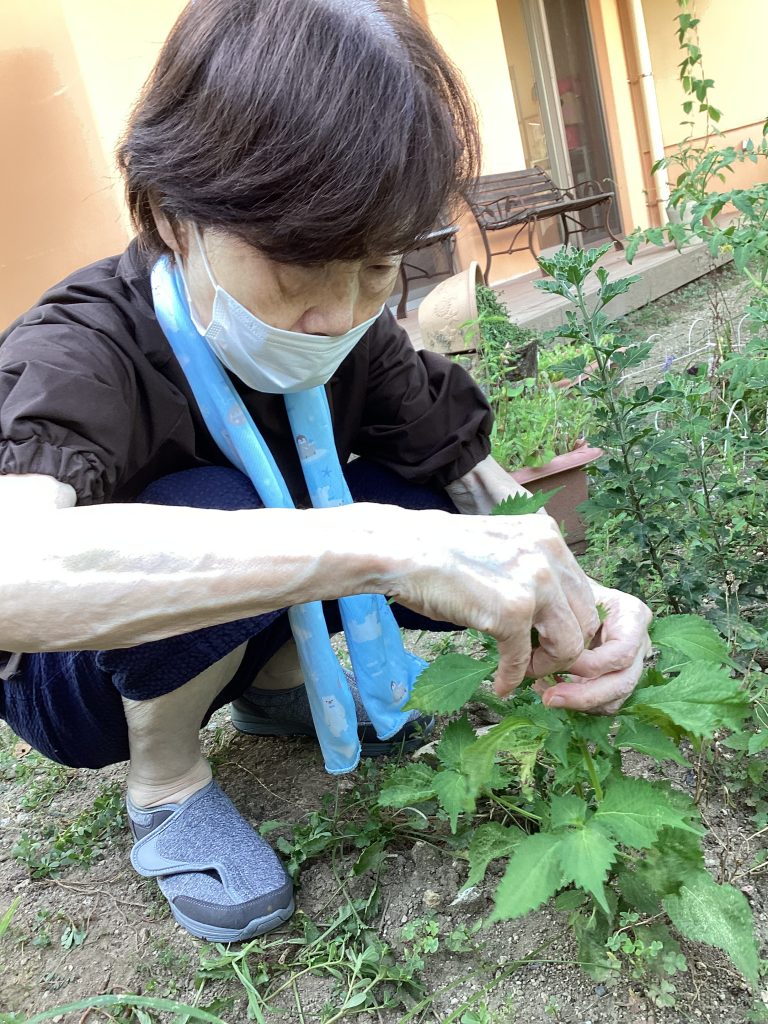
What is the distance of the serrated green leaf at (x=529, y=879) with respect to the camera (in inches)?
40.0

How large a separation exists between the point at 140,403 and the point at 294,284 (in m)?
0.37

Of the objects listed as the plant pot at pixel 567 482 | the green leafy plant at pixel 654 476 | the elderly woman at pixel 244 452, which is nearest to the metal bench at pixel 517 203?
the plant pot at pixel 567 482

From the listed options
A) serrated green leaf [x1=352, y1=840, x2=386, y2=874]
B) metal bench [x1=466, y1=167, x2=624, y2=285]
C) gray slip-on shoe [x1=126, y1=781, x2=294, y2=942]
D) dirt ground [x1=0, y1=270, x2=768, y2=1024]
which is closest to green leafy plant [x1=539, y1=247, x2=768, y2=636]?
dirt ground [x1=0, y1=270, x2=768, y2=1024]

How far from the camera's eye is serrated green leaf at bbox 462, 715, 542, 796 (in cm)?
112

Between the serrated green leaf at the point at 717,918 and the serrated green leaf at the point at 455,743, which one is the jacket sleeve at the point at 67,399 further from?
the serrated green leaf at the point at 717,918

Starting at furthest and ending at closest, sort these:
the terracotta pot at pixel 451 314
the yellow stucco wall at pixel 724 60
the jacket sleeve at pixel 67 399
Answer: the yellow stucco wall at pixel 724 60 → the terracotta pot at pixel 451 314 → the jacket sleeve at pixel 67 399

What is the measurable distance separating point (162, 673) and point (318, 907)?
1.69 feet

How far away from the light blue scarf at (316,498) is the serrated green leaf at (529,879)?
0.70 m

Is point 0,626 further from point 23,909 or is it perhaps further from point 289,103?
point 23,909

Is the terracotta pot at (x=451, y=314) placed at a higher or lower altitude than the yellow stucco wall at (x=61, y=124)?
lower

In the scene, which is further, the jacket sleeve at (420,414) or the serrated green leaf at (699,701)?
the jacket sleeve at (420,414)

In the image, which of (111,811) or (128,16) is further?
(128,16)

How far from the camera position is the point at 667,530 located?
5.71 feet

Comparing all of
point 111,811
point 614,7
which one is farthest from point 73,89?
point 614,7
